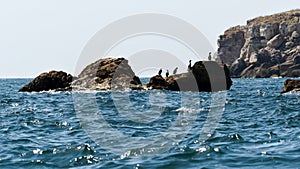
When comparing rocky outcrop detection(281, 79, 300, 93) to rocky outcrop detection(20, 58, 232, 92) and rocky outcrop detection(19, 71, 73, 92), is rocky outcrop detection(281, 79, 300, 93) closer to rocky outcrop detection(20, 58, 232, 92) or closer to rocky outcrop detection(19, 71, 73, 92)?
rocky outcrop detection(20, 58, 232, 92)

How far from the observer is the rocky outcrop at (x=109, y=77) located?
4334 cm

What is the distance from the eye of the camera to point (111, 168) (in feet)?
34.1

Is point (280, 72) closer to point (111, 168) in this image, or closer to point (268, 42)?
point (268, 42)

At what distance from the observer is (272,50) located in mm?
125688

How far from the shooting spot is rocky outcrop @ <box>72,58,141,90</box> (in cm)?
4334

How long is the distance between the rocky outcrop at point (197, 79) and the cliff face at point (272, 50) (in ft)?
252

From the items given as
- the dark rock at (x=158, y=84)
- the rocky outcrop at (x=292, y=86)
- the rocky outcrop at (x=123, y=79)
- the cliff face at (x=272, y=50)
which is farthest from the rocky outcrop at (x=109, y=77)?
the cliff face at (x=272, y=50)

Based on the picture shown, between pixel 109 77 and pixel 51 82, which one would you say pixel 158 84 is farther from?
pixel 51 82

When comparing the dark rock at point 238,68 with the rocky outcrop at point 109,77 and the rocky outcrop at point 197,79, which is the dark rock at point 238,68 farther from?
the rocky outcrop at point 109,77

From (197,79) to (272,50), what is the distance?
89123 millimetres

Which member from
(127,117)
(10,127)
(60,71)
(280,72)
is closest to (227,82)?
(60,71)

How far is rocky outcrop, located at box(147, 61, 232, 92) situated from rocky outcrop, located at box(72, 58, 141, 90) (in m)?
2.71

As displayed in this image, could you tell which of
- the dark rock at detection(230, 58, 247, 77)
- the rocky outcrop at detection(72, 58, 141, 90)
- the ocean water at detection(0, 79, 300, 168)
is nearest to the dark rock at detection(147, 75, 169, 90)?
the rocky outcrop at detection(72, 58, 141, 90)

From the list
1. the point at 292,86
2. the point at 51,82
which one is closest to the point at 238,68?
the point at 51,82
